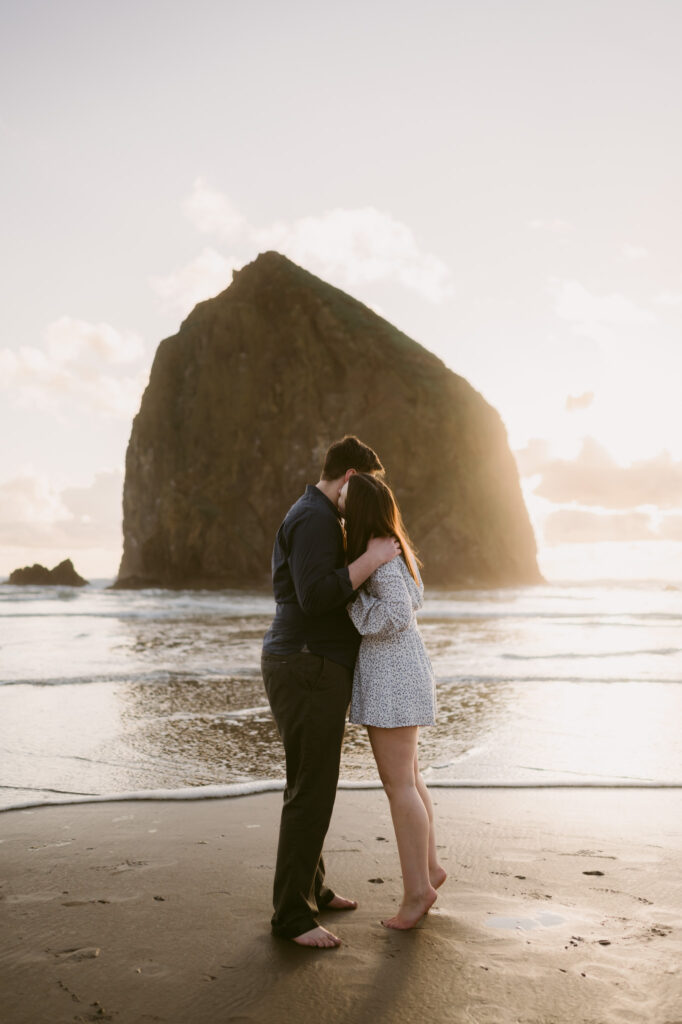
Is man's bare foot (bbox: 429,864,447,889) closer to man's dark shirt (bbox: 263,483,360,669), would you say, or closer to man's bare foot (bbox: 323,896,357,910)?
man's bare foot (bbox: 323,896,357,910)

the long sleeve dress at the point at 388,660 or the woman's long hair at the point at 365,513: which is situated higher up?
the woman's long hair at the point at 365,513

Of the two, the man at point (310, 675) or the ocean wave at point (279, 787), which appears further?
the ocean wave at point (279, 787)

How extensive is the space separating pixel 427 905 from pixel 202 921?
782mm

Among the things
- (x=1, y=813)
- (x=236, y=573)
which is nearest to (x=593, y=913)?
(x=1, y=813)

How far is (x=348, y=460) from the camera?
2979 mm

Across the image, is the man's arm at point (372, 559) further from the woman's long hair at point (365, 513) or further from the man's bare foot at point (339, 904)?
the man's bare foot at point (339, 904)

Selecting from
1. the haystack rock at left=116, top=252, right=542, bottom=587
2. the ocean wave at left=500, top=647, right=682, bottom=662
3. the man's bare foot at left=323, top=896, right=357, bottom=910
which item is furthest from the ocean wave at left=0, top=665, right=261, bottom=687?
the haystack rock at left=116, top=252, right=542, bottom=587

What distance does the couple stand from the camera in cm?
278

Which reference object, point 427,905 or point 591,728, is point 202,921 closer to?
point 427,905

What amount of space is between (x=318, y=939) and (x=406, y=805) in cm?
52

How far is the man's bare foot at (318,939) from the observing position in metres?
2.62

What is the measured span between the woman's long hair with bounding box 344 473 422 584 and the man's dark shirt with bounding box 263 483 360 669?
0.05 m

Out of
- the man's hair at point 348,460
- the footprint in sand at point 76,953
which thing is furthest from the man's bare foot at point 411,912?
the man's hair at point 348,460

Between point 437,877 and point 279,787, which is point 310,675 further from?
point 279,787
